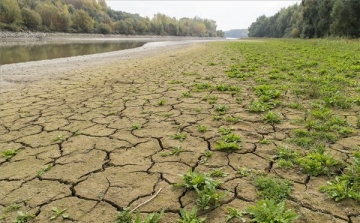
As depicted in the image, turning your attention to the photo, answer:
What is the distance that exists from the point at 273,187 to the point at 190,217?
0.76 meters

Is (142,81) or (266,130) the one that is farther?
(142,81)

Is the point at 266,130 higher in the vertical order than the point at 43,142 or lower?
higher

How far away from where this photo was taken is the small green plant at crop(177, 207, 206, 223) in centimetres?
178

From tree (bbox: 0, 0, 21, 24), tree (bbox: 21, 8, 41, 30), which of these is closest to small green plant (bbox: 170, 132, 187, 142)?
tree (bbox: 0, 0, 21, 24)

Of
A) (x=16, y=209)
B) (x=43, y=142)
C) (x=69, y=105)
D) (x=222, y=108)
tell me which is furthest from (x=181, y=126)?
(x=69, y=105)

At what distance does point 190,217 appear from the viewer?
182 centimetres

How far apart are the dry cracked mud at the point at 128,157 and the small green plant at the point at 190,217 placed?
0.07 metres

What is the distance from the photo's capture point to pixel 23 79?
26.6ft

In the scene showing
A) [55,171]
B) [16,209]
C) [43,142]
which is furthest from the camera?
[43,142]

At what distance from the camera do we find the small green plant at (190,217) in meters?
1.78

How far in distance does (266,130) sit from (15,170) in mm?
2892

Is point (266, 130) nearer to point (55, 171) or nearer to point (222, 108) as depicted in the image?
point (222, 108)

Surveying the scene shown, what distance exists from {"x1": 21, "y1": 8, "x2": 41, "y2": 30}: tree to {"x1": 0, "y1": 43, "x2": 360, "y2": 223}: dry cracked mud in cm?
5694

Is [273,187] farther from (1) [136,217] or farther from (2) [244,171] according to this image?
(1) [136,217]
